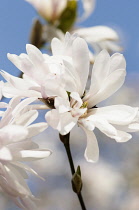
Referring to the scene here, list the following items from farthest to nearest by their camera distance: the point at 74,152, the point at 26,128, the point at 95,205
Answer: the point at 74,152 → the point at 95,205 → the point at 26,128

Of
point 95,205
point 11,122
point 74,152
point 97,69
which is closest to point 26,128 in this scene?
point 11,122

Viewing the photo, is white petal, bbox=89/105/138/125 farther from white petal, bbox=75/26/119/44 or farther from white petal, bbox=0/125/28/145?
white petal, bbox=75/26/119/44

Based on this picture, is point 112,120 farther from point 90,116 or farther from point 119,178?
point 119,178

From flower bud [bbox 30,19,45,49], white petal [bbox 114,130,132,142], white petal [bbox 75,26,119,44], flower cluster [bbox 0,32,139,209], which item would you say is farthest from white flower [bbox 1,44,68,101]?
white petal [bbox 75,26,119,44]

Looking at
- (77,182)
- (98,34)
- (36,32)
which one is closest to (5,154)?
(77,182)

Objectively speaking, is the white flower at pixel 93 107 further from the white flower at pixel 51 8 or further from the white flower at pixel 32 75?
the white flower at pixel 51 8

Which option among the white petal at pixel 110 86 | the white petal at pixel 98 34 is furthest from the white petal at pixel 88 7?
the white petal at pixel 110 86
